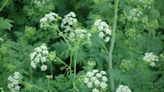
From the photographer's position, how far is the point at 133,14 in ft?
18.1

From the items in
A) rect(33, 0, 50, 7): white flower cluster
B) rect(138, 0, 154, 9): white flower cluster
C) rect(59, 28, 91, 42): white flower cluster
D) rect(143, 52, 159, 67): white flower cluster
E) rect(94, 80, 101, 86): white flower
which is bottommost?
rect(94, 80, 101, 86): white flower

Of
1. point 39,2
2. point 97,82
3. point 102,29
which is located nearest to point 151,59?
point 102,29

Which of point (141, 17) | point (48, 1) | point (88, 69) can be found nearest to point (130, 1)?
point (141, 17)

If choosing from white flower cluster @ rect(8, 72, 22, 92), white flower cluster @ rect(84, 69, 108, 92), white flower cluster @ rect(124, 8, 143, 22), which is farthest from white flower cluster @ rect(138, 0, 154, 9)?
white flower cluster @ rect(8, 72, 22, 92)

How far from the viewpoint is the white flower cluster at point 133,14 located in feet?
18.1

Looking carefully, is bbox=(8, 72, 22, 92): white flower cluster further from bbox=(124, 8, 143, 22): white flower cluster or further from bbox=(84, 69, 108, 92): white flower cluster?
bbox=(124, 8, 143, 22): white flower cluster

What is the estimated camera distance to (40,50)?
14.1 ft

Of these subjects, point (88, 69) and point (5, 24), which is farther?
point (5, 24)

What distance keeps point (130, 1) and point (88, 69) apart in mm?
1535

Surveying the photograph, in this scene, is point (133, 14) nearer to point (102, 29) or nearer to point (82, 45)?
point (82, 45)

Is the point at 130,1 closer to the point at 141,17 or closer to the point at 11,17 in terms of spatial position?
the point at 141,17

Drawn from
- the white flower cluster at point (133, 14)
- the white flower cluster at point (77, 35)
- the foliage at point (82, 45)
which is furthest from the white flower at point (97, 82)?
the white flower cluster at point (133, 14)

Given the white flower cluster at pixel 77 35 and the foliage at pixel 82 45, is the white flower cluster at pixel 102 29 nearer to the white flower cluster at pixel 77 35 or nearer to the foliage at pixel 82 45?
the foliage at pixel 82 45

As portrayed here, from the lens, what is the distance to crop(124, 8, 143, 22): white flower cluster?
5.50 metres
